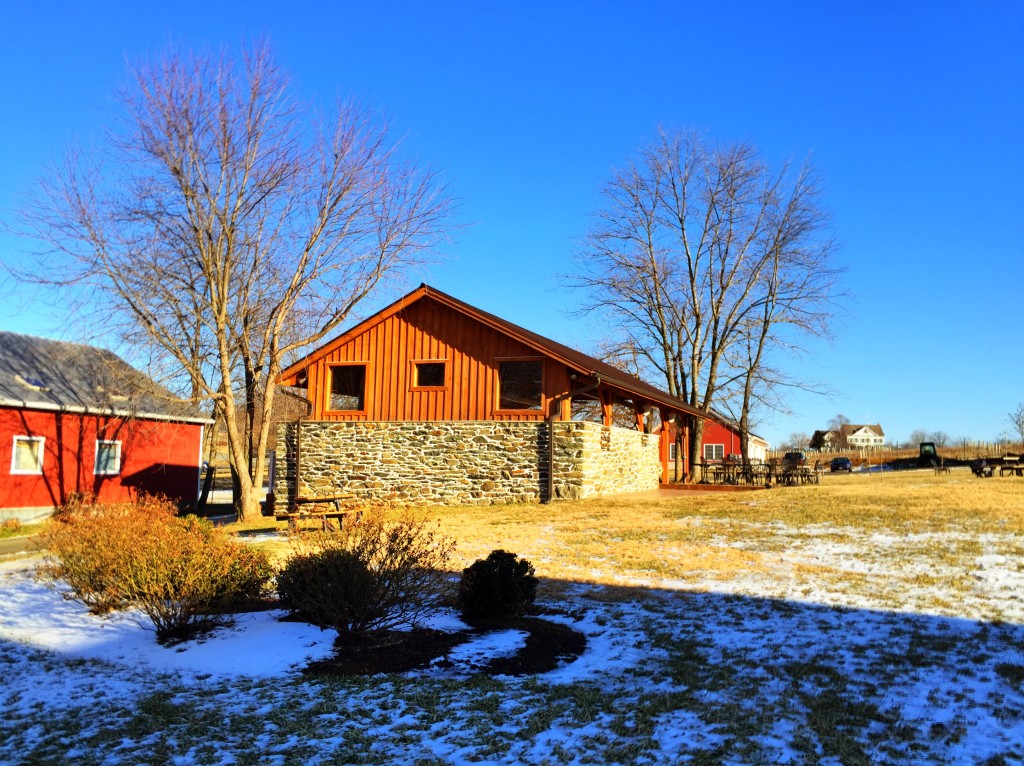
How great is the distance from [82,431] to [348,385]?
7.73 m

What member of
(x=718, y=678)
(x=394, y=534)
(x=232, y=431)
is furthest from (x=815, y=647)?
(x=232, y=431)

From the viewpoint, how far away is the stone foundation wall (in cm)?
1872

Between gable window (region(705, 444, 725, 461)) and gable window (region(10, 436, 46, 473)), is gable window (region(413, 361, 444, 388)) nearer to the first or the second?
gable window (region(10, 436, 46, 473))

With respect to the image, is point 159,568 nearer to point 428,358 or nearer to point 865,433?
point 428,358

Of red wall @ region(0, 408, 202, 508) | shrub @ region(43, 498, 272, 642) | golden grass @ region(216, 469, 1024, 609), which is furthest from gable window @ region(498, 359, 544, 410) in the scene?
shrub @ region(43, 498, 272, 642)

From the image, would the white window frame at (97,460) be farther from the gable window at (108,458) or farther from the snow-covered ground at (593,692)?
the snow-covered ground at (593,692)

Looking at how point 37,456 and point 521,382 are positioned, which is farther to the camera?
point 521,382

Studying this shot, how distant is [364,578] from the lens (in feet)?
19.8

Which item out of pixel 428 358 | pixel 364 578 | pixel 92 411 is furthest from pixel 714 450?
pixel 364 578

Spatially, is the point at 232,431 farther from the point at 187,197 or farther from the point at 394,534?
the point at 394,534

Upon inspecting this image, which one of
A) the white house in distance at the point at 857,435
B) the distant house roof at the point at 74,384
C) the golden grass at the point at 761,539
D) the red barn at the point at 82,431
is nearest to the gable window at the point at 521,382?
the golden grass at the point at 761,539

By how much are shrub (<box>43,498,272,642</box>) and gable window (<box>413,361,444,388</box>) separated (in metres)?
12.5

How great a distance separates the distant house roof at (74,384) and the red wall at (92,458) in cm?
42

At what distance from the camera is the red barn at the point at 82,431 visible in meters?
19.8
